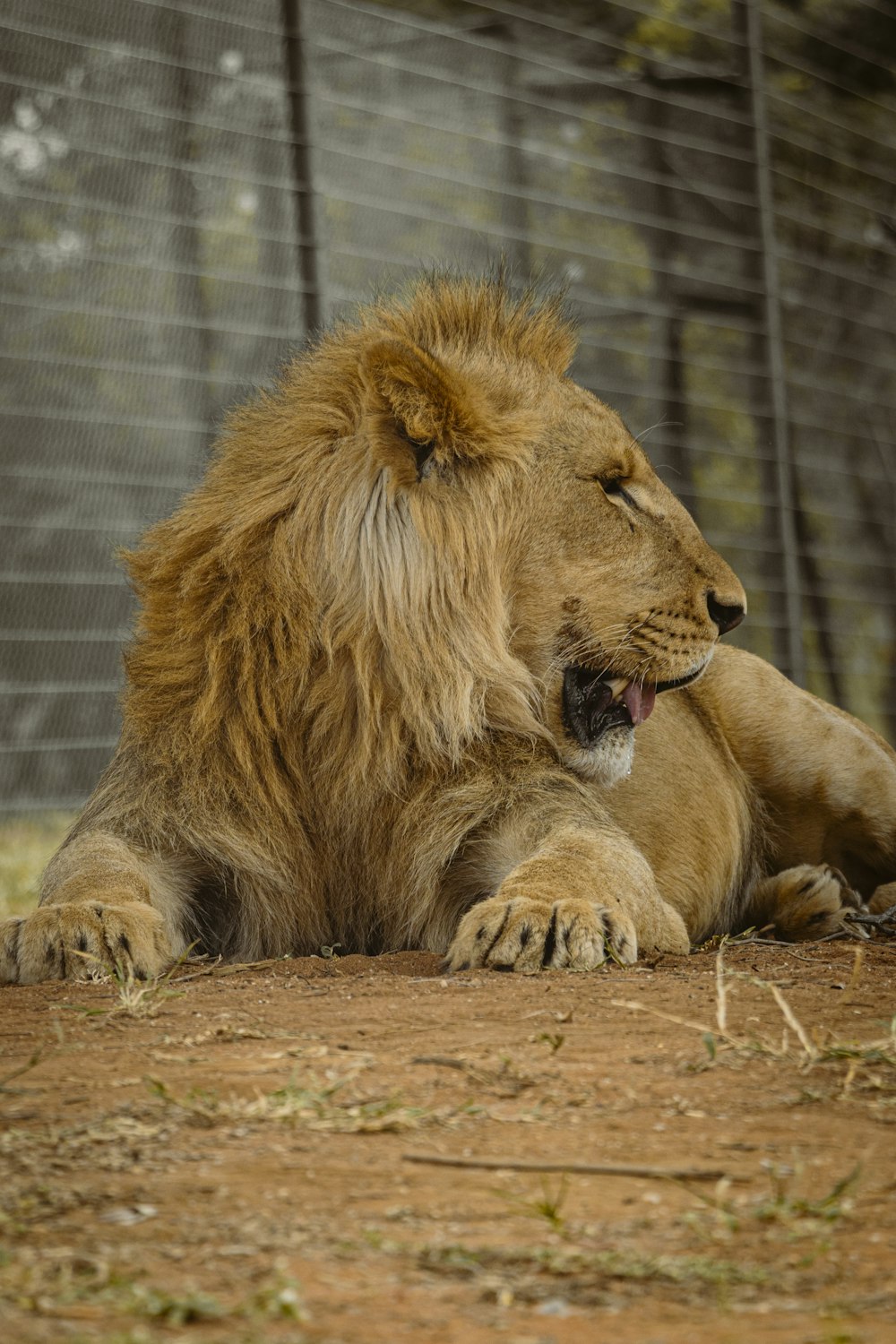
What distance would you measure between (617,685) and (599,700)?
50 mm

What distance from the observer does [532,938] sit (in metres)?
2.53

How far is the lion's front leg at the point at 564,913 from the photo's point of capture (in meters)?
2.54

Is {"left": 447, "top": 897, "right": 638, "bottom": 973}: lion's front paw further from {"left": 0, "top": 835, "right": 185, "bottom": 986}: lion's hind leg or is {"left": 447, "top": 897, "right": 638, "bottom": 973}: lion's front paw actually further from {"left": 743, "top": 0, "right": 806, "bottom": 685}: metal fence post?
{"left": 743, "top": 0, "right": 806, "bottom": 685}: metal fence post

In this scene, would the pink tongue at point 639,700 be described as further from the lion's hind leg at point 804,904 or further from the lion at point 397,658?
the lion's hind leg at point 804,904

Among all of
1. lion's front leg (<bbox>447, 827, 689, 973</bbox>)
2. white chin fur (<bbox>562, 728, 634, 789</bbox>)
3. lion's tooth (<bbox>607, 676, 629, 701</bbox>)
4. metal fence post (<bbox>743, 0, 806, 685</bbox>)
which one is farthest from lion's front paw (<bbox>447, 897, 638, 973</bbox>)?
metal fence post (<bbox>743, 0, 806, 685</bbox>)

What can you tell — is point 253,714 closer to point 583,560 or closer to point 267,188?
point 583,560

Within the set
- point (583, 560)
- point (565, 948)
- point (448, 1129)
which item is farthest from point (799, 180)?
point (448, 1129)

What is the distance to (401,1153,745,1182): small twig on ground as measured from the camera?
1.53 metres

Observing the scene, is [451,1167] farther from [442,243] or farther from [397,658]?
[442,243]

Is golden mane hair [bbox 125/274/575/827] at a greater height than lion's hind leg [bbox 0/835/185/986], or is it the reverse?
golden mane hair [bbox 125/274/575/827]

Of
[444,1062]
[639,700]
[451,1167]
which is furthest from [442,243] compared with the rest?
[451,1167]

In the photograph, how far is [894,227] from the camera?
36.8 ft

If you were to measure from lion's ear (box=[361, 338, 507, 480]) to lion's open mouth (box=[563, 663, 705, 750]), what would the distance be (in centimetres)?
51

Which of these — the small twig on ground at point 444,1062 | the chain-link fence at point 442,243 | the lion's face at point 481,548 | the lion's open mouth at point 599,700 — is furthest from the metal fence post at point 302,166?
the small twig on ground at point 444,1062
